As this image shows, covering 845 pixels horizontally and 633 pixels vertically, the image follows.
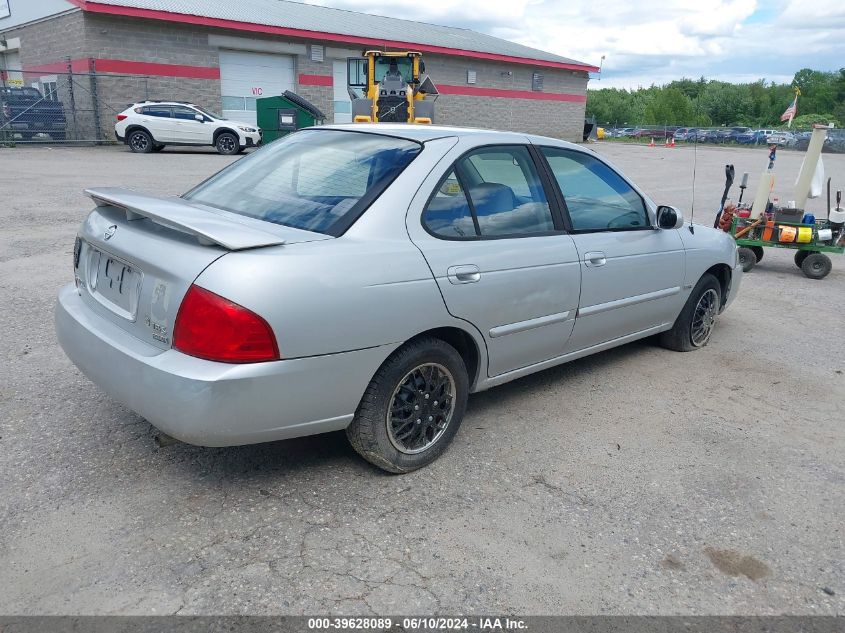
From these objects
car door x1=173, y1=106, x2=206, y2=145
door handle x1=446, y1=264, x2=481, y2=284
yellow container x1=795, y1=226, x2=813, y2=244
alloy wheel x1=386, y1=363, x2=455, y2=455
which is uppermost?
car door x1=173, y1=106, x2=206, y2=145

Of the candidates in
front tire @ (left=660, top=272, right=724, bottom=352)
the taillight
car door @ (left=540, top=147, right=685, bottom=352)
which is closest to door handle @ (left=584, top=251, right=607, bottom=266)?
car door @ (left=540, top=147, right=685, bottom=352)

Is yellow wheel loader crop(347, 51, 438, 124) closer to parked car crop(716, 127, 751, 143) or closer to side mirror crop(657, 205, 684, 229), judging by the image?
side mirror crop(657, 205, 684, 229)

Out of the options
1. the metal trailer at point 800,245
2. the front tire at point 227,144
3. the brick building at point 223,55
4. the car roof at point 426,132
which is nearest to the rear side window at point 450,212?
the car roof at point 426,132

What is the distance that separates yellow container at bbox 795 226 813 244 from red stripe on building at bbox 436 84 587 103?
26345 millimetres

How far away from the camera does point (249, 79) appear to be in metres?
26.6

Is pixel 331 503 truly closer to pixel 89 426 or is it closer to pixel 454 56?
pixel 89 426

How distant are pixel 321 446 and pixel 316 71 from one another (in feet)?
88.2

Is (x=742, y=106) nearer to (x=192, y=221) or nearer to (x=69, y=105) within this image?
(x=69, y=105)

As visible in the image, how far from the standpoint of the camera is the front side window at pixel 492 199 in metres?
3.38

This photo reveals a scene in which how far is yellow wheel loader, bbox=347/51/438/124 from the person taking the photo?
19.0 metres

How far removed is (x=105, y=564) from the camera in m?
2.57

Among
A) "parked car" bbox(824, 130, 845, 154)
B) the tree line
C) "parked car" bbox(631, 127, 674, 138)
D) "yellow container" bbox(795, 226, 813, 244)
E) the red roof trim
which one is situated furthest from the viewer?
the tree line

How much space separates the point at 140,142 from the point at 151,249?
66.1 feet

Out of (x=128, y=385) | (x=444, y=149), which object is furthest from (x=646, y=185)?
(x=128, y=385)
